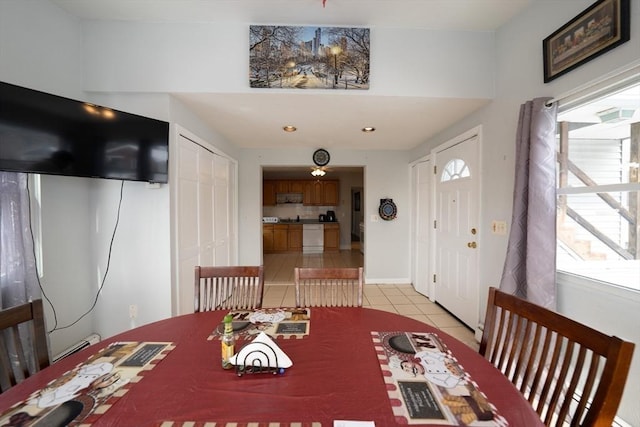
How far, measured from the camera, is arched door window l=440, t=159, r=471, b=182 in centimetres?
268

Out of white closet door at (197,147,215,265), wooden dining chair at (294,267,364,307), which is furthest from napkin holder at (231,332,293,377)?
white closet door at (197,147,215,265)

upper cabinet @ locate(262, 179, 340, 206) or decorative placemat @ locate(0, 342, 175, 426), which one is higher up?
upper cabinet @ locate(262, 179, 340, 206)

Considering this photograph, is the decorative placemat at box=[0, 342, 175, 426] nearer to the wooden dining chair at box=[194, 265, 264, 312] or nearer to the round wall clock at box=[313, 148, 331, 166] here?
the wooden dining chair at box=[194, 265, 264, 312]

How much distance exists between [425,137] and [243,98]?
2.43 metres

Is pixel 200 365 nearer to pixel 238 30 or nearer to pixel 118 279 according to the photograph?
pixel 118 279

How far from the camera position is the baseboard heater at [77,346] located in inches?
73.6

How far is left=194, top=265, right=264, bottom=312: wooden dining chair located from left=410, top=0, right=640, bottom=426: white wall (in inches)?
79.7

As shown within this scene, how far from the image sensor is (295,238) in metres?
7.12

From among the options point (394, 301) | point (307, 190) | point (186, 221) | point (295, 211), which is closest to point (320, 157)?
point (186, 221)

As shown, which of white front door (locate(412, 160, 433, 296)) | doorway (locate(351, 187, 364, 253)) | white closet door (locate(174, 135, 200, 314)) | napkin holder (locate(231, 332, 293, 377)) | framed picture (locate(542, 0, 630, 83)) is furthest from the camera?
doorway (locate(351, 187, 364, 253))

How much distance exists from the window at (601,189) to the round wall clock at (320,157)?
277 cm

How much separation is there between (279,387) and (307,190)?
21.9ft

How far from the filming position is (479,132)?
7.86 feet

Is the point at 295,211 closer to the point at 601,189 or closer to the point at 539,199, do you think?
the point at 539,199
